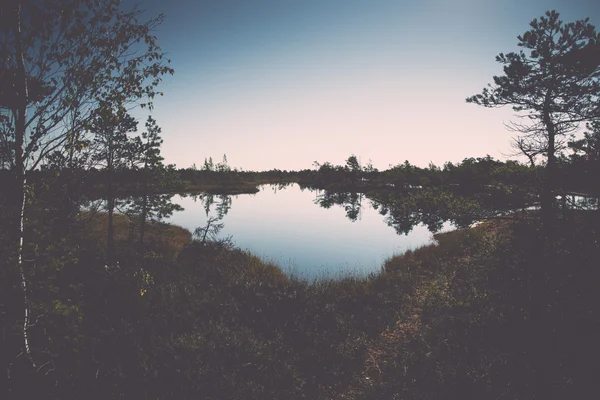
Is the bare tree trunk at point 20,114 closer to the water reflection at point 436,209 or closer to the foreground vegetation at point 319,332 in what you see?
the foreground vegetation at point 319,332

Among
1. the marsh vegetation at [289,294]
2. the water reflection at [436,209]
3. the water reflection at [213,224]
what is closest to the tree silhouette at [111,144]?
the marsh vegetation at [289,294]

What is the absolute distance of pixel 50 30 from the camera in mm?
4496

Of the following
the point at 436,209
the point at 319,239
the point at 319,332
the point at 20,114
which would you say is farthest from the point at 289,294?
the point at 319,239

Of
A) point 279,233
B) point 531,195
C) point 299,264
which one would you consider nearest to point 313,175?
point 279,233

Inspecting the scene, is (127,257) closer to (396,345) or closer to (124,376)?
(124,376)

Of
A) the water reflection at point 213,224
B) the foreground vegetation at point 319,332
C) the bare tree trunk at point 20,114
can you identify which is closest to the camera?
the bare tree trunk at point 20,114

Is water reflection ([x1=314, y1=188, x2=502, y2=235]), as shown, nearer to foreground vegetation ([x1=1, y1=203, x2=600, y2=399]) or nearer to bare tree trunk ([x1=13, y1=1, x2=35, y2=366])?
foreground vegetation ([x1=1, y1=203, x2=600, y2=399])

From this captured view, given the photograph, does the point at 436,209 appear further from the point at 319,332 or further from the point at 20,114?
the point at 20,114

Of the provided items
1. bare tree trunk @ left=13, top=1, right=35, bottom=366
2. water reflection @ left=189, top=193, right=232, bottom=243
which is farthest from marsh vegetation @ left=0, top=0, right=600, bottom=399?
water reflection @ left=189, top=193, right=232, bottom=243

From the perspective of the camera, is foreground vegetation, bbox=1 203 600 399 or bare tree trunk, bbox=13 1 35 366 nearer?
bare tree trunk, bbox=13 1 35 366

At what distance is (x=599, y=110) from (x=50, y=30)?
2020 centimetres

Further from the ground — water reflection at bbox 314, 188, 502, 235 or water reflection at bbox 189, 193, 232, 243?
water reflection at bbox 314, 188, 502, 235

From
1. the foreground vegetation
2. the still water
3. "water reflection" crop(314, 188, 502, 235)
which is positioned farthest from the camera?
the still water

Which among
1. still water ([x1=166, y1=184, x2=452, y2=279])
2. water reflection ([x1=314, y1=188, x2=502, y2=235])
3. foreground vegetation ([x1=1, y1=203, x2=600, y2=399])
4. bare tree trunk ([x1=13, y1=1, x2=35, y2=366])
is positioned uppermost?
bare tree trunk ([x1=13, y1=1, x2=35, y2=366])
